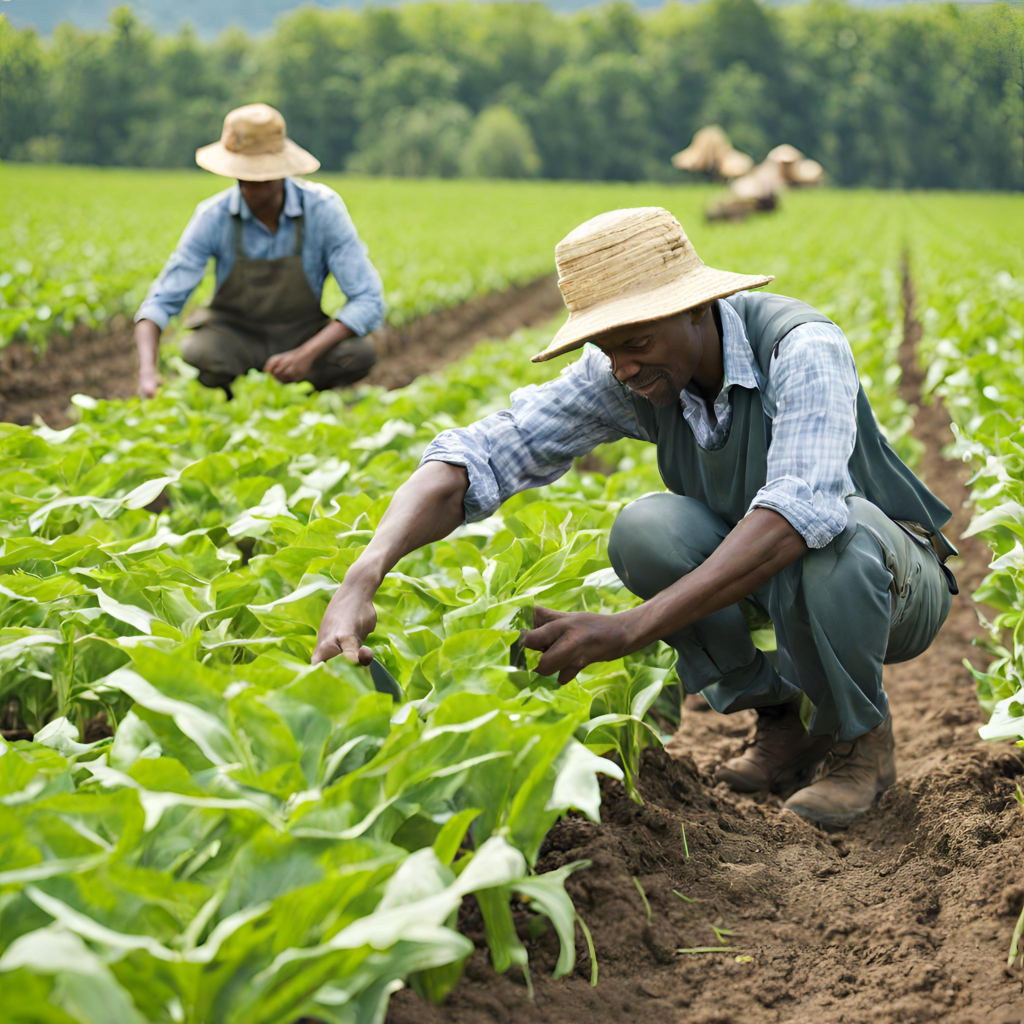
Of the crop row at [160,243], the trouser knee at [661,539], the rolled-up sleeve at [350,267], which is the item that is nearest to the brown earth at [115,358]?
the crop row at [160,243]

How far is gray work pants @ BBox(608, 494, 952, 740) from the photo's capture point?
8.27 feet

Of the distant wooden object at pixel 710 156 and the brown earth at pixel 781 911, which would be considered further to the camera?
the distant wooden object at pixel 710 156

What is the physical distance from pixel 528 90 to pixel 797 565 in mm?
97310

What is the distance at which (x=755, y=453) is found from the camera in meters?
2.68

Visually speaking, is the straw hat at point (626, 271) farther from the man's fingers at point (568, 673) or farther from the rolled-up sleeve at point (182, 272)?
the rolled-up sleeve at point (182, 272)

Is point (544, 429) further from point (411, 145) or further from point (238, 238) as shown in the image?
point (411, 145)

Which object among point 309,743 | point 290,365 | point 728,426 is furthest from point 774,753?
point 290,365

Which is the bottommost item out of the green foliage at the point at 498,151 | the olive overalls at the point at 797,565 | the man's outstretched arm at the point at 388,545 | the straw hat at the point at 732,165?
the green foliage at the point at 498,151

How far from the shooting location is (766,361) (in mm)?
2609

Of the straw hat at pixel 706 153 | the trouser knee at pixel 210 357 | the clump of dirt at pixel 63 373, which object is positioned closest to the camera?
the trouser knee at pixel 210 357

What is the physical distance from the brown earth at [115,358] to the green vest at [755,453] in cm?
505

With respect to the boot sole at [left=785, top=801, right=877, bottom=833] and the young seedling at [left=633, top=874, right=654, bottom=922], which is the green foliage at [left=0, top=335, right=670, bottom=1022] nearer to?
the young seedling at [left=633, top=874, right=654, bottom=922]

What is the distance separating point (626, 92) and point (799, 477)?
87.7m

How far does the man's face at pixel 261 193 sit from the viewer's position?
17.9ft
